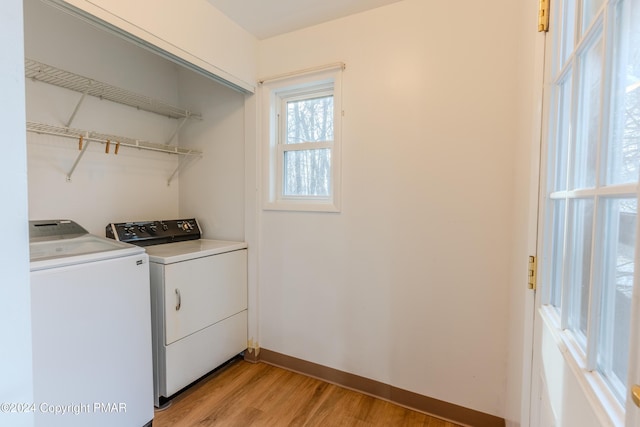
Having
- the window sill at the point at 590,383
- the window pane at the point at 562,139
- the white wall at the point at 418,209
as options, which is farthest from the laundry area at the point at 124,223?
the window pane at the point at 562,139

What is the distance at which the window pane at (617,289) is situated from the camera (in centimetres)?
53

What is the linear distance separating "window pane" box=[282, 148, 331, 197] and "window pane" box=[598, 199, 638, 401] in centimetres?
163

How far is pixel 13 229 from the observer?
0.54m

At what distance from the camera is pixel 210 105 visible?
8.18 feet

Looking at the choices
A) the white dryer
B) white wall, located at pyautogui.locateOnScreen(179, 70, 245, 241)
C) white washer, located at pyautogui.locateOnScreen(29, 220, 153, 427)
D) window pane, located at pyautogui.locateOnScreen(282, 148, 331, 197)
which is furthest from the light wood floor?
window pane, located at pyautogui.locateOnScreen(282, 148, 331, 197)

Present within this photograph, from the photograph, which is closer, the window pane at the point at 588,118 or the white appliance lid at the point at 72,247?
the window pane at the point at 588,118

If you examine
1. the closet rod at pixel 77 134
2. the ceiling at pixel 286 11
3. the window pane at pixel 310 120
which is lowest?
the closet rod at pixel 77 134

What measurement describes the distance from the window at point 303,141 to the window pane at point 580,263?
1326mm

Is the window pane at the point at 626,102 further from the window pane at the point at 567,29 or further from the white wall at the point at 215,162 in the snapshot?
the white wall at the point at 215,162

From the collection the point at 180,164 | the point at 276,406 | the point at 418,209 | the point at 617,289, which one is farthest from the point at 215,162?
the point at 617,289

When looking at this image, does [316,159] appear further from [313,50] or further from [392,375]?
[392,375]

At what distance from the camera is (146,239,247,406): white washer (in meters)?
1.76

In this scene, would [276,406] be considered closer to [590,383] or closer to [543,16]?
[590,383]

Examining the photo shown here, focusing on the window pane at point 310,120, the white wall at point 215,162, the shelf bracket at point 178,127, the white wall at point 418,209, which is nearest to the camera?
the white wall at point 418,209
